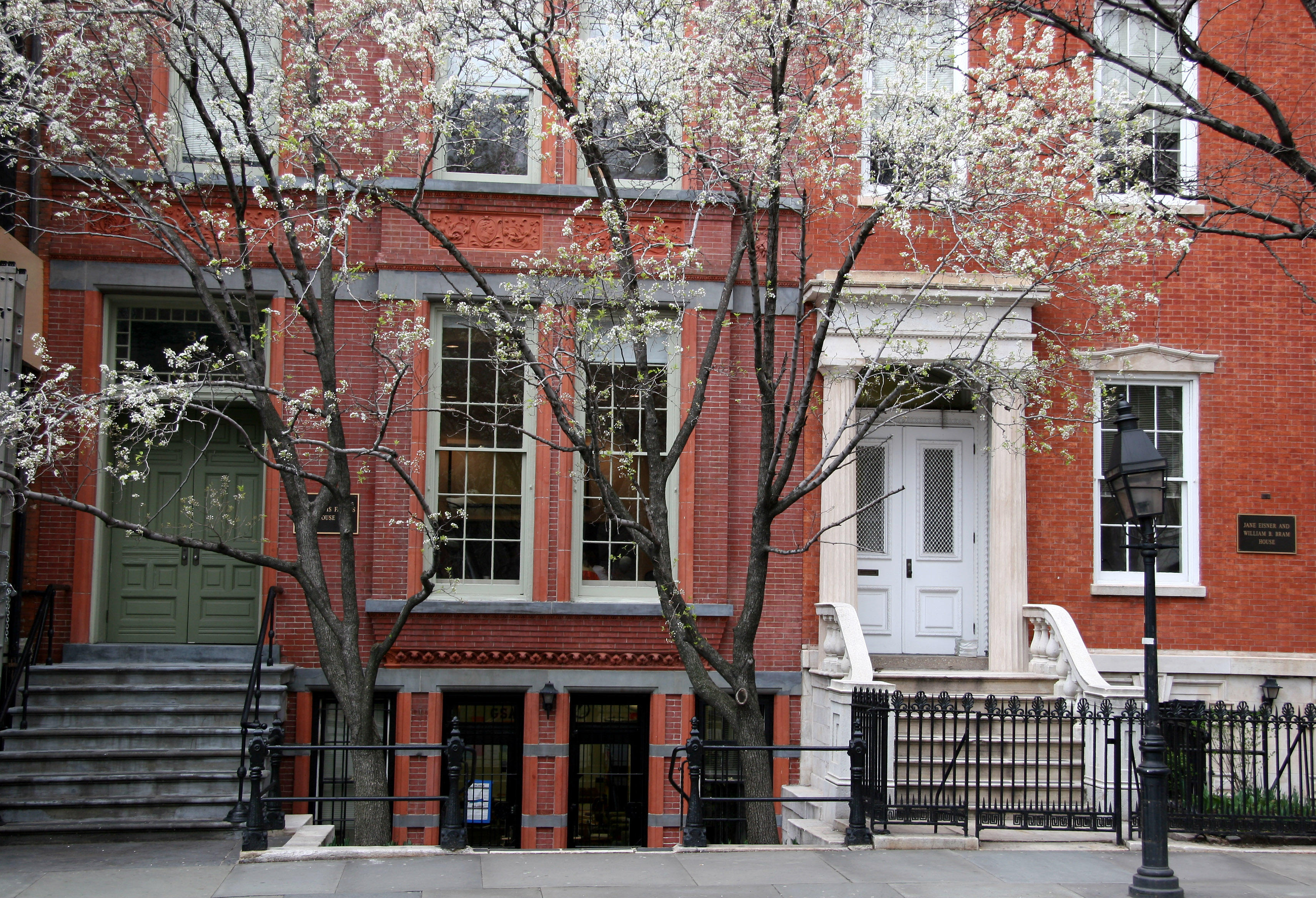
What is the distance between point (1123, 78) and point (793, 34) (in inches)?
229

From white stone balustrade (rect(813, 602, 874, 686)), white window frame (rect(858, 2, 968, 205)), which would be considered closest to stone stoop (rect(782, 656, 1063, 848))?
white stone balustrade (rect(813, 602, 874, 686))

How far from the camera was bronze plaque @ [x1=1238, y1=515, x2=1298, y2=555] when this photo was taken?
13.3m

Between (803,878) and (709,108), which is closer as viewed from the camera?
(803,878)

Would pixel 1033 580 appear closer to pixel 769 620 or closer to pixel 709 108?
pixel 769 620

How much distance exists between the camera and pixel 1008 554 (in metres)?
12.7

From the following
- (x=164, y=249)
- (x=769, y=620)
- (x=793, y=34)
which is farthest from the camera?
(x=769, y=620)

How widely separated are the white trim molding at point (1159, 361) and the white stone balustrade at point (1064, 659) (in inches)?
114

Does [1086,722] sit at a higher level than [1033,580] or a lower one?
lower

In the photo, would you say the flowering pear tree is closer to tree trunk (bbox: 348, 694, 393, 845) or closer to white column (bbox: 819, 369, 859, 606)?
tree trunk (bbox: 348, 694, 393, 845)

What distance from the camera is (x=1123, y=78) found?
531 inches

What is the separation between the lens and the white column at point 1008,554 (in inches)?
496

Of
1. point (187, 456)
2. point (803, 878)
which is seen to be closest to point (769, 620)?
point (803, 878)

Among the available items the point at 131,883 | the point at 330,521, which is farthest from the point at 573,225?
the point at 131,883

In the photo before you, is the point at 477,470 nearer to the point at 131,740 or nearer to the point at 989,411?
the point at 131,740
